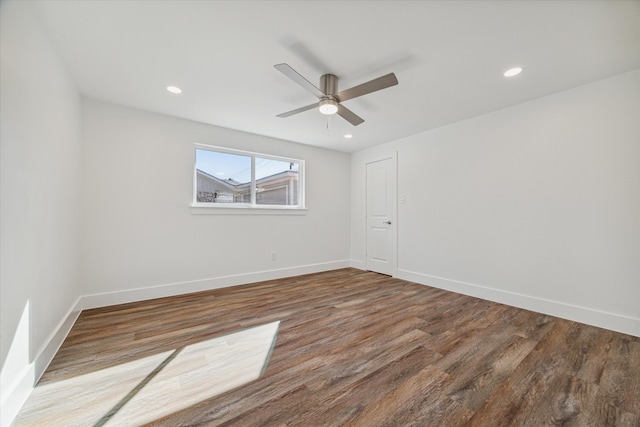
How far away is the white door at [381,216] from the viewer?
4.42 m

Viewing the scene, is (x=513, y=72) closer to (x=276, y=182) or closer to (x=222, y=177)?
(x=276, y=182)

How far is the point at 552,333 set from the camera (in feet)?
7.42

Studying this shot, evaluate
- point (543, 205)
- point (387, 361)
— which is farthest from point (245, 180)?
point (543, 205)

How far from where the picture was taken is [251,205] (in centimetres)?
401

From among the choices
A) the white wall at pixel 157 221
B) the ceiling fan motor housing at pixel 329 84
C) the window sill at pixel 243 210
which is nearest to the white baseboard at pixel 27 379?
the white wall at pixel 157 221

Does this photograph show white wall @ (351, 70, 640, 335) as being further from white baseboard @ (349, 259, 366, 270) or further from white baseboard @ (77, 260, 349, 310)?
white baseboard @ (77, 260, 349, 310)

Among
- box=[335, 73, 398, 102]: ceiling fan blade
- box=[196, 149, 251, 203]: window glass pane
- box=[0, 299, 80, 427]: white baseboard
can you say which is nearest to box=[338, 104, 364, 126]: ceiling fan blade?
box=[335, 73, 398, 102]: ceiling fan blade

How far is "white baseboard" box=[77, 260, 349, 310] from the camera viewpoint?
2863 millimetres

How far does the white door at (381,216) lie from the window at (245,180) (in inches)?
54.4

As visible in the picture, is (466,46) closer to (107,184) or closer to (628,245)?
(628,245)

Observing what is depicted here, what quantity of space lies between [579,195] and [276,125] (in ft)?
12.0

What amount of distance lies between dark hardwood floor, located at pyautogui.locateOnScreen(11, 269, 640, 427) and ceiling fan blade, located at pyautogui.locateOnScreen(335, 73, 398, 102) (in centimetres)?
215

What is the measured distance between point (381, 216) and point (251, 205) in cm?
238

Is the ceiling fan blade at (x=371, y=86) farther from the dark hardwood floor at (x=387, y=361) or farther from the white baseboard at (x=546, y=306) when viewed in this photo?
the white baseboard at (x=546, y=306)
